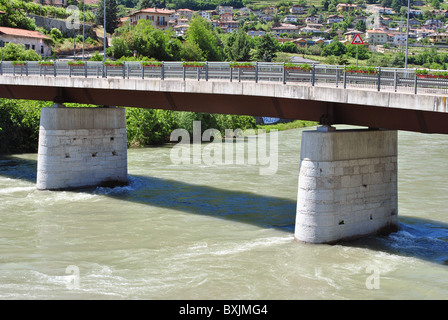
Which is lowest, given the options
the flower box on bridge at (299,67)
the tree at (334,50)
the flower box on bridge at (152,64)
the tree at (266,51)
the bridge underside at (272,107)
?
the bridge underside at (272,107)

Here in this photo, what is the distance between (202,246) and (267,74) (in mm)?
7622

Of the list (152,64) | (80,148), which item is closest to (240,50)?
(80,148)

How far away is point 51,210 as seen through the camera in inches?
1217

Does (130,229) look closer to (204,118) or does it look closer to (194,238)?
(194,238)

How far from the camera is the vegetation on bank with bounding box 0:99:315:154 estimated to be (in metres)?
51.5

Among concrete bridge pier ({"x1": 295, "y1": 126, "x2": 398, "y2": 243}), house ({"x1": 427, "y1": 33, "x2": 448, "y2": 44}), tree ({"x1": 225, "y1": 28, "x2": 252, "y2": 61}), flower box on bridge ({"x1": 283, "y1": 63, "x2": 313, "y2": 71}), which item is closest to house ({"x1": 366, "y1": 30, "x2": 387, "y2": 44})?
house ({"x1": 427, "y1": 33, "x2": 448, "y2": 44})

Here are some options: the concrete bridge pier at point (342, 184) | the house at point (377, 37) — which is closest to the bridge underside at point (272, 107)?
the concrete bridge pier at point (342, 184)

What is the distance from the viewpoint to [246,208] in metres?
30.7

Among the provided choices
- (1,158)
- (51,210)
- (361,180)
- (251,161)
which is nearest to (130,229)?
(51,210)

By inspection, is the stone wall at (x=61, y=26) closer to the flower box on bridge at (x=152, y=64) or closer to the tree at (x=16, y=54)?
the tree at (x=16, y=54)

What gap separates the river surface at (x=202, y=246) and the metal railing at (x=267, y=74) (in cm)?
614

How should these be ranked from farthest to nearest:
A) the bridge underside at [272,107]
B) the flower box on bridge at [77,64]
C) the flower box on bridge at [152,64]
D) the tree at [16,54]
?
1. the tree at [16,54]
2. the flower box on bridge at [77,64]
3. the flower box on bridge at [152,64]
4. the bridge underside at [272,107]

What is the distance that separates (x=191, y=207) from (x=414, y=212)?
35.2 ft

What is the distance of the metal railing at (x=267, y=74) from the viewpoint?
71.1 ft
